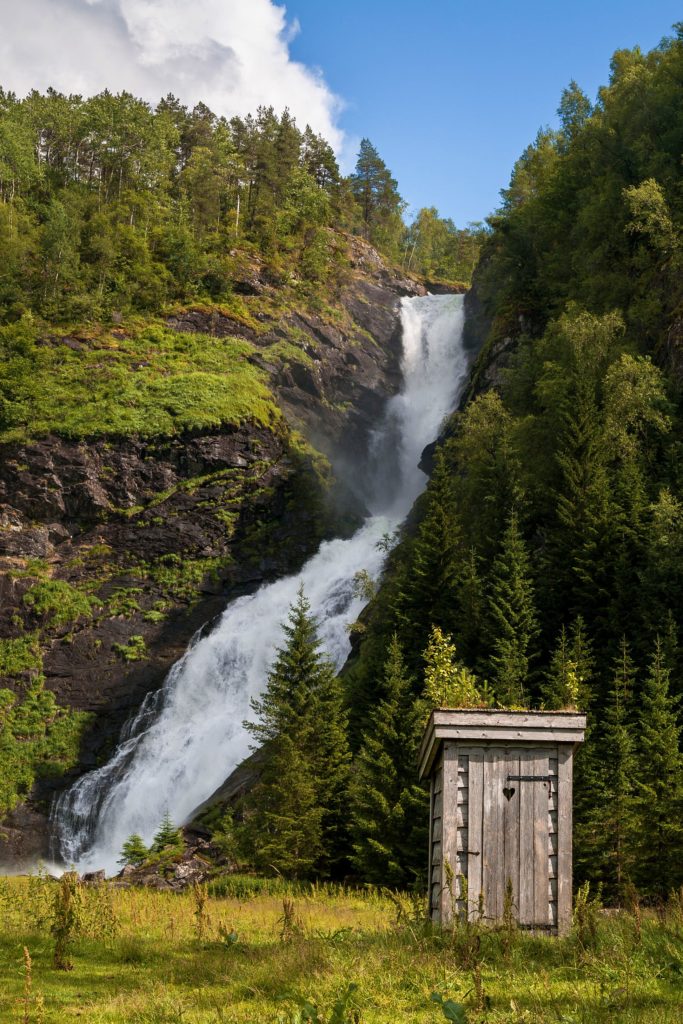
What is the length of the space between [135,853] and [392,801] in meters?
11.3

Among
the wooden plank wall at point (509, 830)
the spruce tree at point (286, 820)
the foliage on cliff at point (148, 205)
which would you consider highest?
the foliage on cliff at point (148, 205)

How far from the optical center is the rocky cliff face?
4572cm

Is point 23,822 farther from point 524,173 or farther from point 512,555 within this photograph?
point 524,173

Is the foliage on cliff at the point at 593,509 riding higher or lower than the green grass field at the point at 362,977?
higher

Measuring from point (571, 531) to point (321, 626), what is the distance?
1577cm

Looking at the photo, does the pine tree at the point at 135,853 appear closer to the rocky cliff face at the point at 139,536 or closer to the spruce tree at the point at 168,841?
the spruce tree at the point at 168,841

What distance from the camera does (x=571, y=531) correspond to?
99.5ft

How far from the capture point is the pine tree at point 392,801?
75.0 ft

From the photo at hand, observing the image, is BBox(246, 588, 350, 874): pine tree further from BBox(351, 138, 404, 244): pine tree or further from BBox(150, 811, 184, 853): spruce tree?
BBox(351, 138, 404, 244): pine tree

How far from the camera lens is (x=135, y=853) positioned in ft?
102

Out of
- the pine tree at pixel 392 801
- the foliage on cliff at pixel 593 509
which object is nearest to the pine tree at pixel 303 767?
the pine tree at pixel 392 801

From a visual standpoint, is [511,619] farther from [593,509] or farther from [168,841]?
[168,841]

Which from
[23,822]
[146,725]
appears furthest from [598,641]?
[23,822]

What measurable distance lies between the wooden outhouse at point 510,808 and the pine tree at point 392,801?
10.8 m
